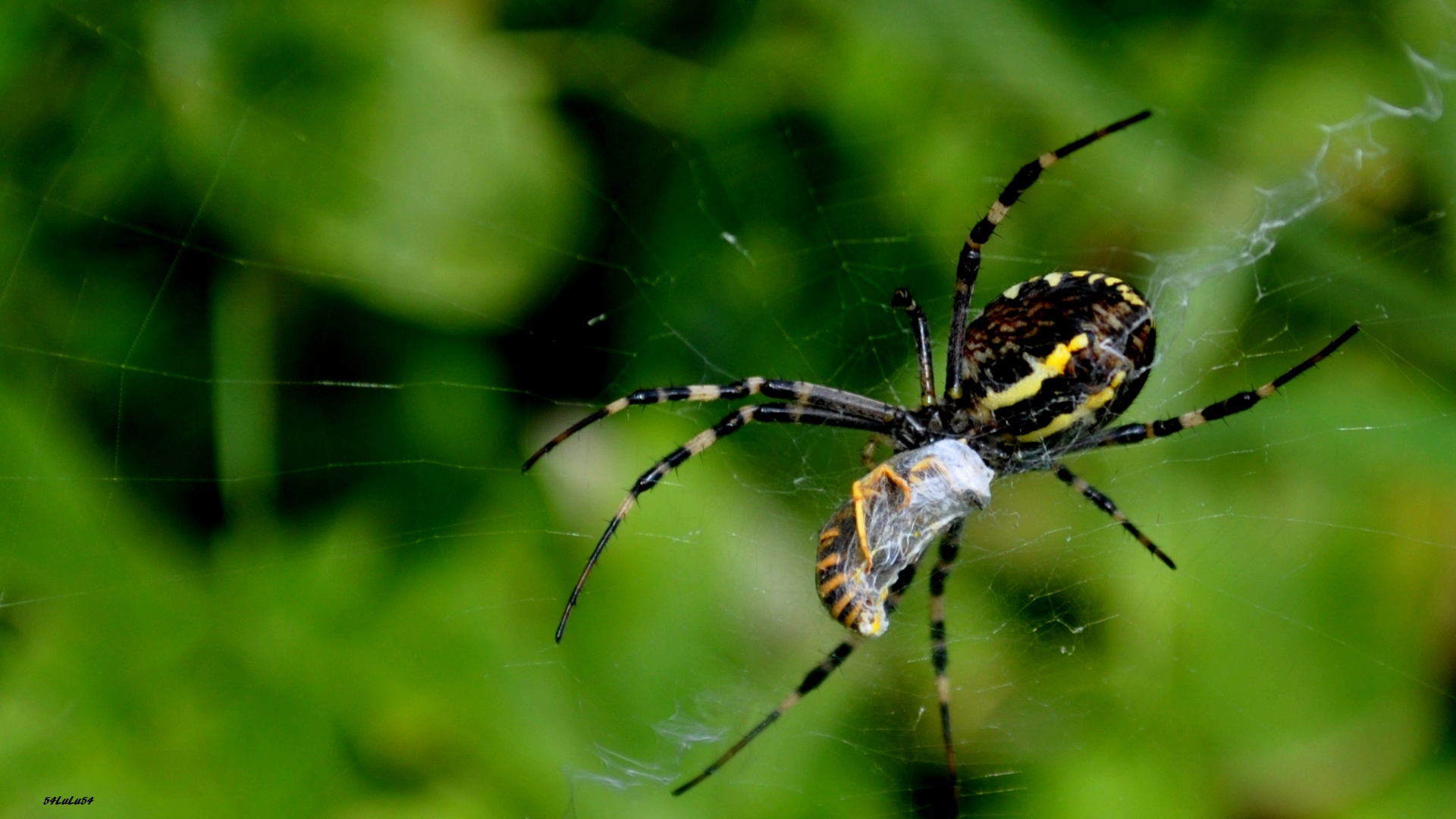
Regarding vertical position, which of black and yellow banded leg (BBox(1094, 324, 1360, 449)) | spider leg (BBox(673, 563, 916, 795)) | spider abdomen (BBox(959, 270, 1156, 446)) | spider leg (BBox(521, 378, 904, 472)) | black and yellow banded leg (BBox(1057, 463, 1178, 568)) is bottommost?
spider leg (BBox(673, 563, 916, 795))

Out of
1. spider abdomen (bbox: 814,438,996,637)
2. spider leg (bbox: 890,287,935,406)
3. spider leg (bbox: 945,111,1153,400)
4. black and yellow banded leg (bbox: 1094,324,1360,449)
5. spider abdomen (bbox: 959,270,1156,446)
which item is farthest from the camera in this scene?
spider leg (bbox: 890,287,935,406)

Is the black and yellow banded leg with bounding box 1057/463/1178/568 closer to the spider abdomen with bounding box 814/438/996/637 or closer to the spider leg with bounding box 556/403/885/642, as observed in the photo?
the spider abdomen with bounding box 814/438/996/637

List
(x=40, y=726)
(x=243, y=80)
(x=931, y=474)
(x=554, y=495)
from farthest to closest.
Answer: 1. (x=554, y=495)
2. (x=243, y=80)
3. (x=931, y=474)
4. (x=40, y=726)

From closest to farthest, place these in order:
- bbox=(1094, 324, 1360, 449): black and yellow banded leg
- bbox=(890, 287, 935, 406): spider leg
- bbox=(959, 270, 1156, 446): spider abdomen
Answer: bbox=(959, 270, 1156, 446): spider abdomen → bbox=(1094, 324, 1360, 449): black and yellow banded leg → bbox=(890, 287, 935, 406): spider leg

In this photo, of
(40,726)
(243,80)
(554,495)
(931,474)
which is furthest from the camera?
(554,495)

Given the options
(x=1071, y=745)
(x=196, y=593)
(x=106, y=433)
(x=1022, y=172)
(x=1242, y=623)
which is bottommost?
(x=1071, y=745)

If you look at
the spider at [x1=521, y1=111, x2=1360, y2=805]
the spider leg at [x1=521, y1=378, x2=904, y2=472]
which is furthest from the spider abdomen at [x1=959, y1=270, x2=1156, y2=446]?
the spider leg at [x1=521, y1=378, x2=904, y2=472]

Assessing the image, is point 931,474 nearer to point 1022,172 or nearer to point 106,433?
point 1022,172

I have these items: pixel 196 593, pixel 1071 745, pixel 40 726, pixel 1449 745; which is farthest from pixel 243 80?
pixel 1449 745
